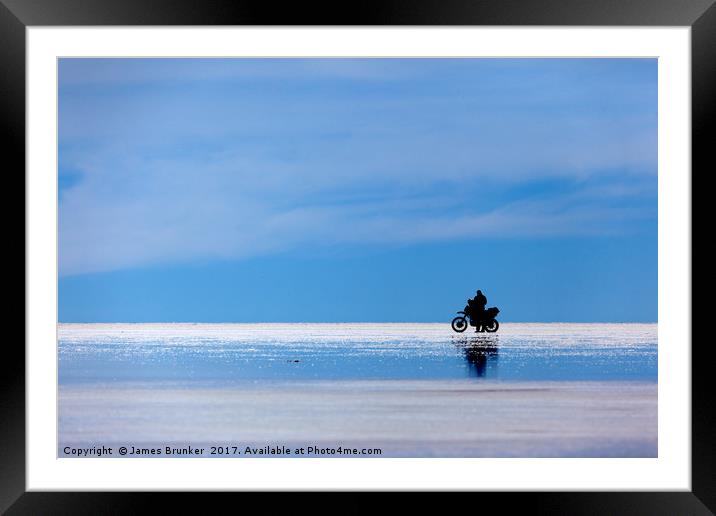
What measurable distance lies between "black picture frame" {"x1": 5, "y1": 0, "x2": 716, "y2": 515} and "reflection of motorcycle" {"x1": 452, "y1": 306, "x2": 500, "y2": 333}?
5377mm

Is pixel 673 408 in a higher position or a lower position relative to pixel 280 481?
higher

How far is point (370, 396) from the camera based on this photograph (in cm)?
488

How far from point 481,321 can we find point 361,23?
20.1 feet

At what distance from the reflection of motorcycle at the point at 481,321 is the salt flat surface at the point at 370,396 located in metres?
0.21

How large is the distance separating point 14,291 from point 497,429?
237 cm

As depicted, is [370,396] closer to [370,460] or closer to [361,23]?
[370,460]

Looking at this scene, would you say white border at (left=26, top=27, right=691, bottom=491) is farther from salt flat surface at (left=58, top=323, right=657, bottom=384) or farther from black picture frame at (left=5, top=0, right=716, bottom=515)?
salt flat surface at (left=58, top=323, right=657, bottom=384)

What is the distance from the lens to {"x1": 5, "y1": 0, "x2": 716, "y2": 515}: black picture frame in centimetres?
207

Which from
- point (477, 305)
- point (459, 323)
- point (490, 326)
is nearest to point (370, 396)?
point (459, 323)

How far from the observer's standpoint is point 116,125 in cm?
315

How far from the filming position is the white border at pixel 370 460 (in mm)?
2129

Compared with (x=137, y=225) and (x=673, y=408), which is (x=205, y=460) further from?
(x=137, y=225)

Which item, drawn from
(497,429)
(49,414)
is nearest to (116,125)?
(49,414)

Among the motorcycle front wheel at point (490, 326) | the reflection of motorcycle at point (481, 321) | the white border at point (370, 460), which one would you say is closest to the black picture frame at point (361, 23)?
the white border at point (370, 460)
